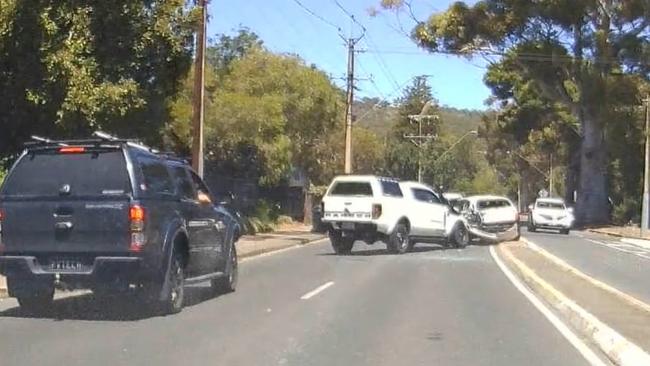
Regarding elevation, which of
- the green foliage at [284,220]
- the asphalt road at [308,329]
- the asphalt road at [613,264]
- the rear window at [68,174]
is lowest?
the asphalt road at [308,329]

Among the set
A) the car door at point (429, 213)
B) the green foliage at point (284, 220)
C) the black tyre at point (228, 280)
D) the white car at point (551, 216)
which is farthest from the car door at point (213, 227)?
the white car at point (551, 216)

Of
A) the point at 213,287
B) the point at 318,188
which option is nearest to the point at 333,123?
the point at 318,188

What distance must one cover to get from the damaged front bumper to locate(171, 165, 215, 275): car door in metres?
20.0

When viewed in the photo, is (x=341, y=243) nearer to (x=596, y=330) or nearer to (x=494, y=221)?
(x=494, y=221)

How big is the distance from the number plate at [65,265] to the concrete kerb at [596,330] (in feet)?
19.9

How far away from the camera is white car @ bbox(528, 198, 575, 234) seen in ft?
153

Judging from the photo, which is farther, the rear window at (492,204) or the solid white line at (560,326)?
the rear window at (492,204)

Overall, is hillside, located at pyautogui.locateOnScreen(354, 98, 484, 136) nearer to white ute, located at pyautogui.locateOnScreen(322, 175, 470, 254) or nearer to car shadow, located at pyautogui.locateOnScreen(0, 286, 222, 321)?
white ute, located at pyautogui.locateOnScreen(322, 175, 470, 254)

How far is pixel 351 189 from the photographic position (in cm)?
2680

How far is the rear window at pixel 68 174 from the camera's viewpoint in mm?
12172

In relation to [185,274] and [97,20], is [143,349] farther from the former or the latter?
[97,20]

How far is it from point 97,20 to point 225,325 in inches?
381

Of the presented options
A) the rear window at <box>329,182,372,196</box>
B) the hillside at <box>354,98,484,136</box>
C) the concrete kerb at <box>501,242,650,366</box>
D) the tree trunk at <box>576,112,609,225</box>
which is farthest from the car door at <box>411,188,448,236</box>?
the hillside at <box>354,98,484,136</box>

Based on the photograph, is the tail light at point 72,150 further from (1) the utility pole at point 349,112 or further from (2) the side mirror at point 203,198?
(1) the utility pole at point 349,112
